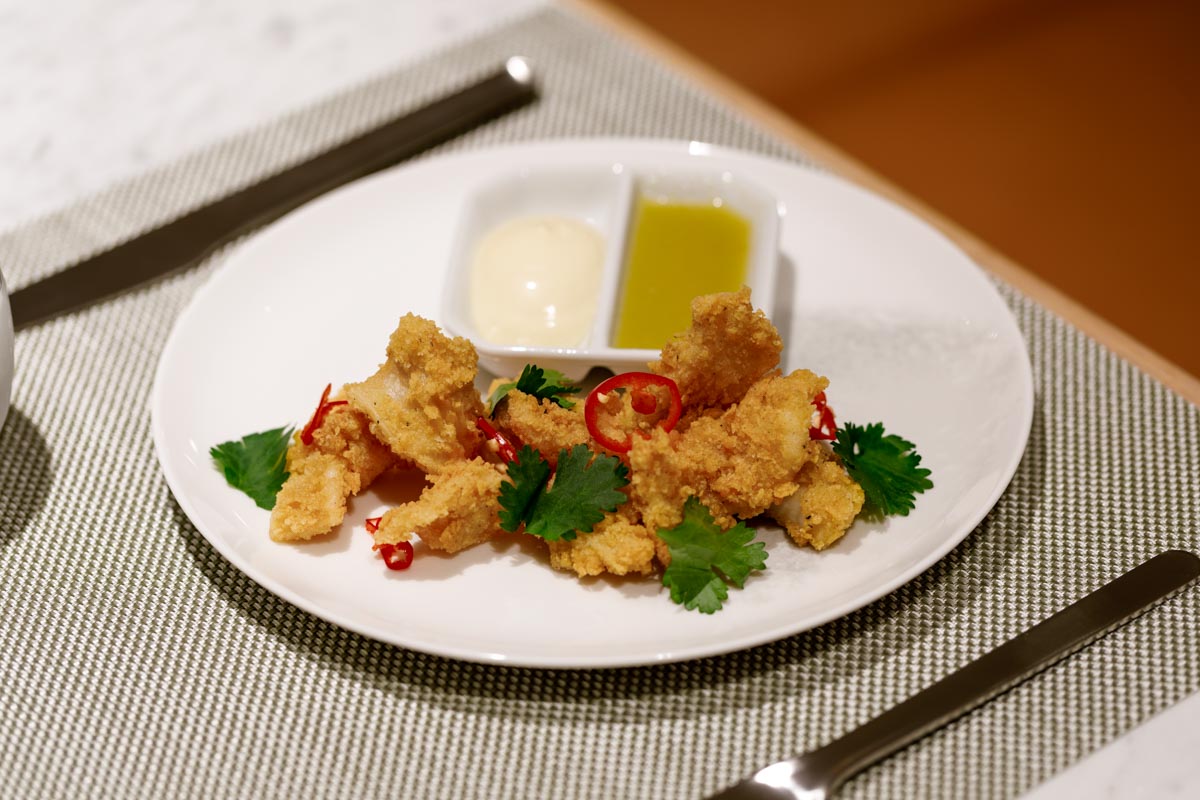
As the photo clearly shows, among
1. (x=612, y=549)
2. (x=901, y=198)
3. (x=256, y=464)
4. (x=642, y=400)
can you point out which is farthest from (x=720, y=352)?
(x=901, y=198)

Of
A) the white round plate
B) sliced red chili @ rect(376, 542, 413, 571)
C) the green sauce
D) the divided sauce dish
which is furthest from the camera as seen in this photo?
the green sauce

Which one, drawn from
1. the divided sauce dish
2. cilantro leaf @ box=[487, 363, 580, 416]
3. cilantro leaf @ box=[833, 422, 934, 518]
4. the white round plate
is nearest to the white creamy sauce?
the divided sauce dish

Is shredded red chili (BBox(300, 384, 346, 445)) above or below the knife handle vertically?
below

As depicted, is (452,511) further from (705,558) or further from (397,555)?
(705,558)

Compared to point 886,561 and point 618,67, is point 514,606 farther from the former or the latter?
point 618,67

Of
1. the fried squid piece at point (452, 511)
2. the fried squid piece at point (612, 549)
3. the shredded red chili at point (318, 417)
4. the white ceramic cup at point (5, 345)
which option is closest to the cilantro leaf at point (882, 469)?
the fried squid piece at point (612, 549)

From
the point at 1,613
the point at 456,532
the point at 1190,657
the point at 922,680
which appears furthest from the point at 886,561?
the point at 1,613

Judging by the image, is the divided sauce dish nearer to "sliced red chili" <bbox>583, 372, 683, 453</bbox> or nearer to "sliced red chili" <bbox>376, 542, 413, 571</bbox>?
"sliced red chili" <bbox>583, 372, 683, 453</bbox>
